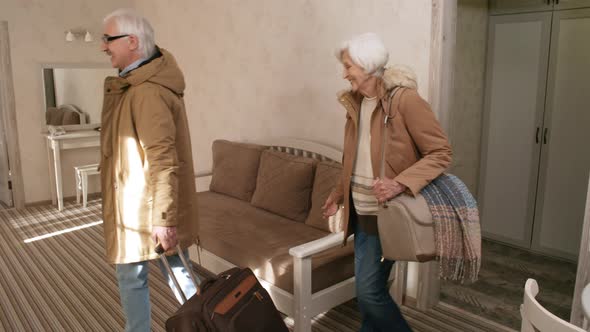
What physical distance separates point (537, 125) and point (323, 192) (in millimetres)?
1731

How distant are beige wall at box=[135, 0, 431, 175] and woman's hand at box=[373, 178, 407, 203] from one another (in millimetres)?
1093

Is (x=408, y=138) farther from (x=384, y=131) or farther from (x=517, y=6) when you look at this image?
(x=517, y=6)

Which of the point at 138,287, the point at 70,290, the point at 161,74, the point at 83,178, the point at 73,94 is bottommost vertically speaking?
the point at 70,290

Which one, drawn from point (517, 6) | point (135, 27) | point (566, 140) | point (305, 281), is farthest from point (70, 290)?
point (517, 6)

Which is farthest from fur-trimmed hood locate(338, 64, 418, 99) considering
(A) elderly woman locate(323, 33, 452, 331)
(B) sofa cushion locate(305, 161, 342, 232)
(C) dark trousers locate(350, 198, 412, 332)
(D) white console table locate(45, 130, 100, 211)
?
(D) white console table locate(45, 130, 100, 211)

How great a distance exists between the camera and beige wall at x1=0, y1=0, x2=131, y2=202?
502 centimetres

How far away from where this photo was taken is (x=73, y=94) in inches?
211

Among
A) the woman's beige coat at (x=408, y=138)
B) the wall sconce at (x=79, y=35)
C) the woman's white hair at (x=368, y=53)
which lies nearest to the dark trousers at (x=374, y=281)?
the woman's beige coat at (x=408, y=138)

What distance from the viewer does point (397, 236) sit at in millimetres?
1754

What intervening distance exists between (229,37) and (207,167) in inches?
50.1

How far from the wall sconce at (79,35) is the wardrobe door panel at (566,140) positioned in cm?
437

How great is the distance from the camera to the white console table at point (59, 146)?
5039 millimetres

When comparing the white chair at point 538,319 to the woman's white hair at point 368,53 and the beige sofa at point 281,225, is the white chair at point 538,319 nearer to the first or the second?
the woman's white hair at point 368,53

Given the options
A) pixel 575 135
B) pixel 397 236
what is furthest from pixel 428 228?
pixel 575 135
